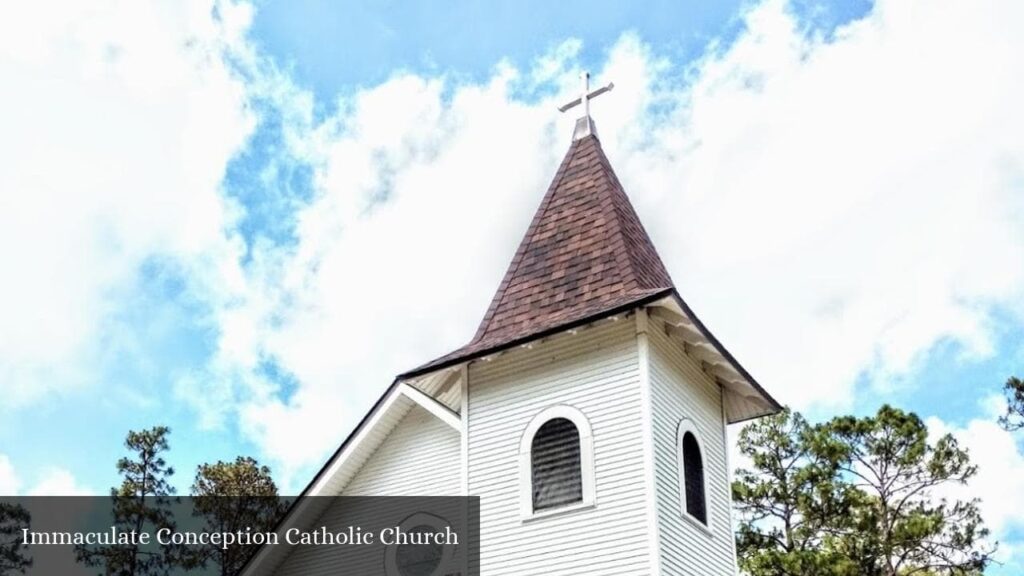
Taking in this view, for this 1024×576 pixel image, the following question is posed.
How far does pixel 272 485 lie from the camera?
34.1m

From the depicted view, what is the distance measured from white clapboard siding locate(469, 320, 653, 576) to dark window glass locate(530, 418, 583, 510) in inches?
8.9

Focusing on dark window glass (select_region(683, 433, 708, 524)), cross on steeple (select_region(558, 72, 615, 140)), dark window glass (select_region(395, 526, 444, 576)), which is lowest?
dark window glass (select_region(395, 526, 444, 576))

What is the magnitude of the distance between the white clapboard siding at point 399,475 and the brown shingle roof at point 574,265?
1.02 metres

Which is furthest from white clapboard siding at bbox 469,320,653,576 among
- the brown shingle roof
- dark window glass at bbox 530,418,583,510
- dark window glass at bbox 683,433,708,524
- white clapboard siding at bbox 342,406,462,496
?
dark window glass at bbox 683,433,708,524

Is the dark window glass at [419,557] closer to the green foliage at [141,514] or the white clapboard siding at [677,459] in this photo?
the white clapboard siding at [677,459]

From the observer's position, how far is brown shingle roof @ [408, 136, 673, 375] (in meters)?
14.7

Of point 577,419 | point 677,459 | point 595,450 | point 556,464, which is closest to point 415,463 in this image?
point 556,464

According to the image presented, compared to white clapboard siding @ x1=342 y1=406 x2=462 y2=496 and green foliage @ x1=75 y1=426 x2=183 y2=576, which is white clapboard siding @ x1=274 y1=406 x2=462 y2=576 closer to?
white clapboard siding @ x1=342 y1=406 x2=462 y2=496

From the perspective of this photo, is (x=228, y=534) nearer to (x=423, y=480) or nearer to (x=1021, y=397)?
(x=423, y=480)

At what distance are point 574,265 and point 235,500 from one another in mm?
21437

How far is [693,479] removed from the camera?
14.6 metres

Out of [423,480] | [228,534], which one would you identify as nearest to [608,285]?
[423,480]

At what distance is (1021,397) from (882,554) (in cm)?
583

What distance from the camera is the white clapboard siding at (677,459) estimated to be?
13.3 metres
